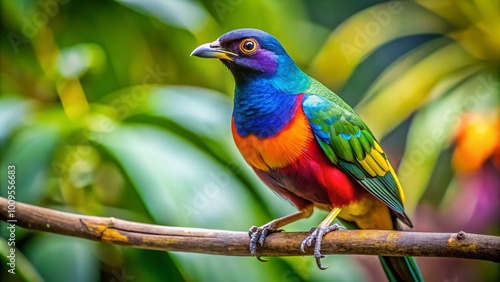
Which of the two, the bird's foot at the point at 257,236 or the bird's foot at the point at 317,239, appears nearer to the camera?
the bird's foot at the point at 317,239

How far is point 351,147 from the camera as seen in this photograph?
1.95 meters

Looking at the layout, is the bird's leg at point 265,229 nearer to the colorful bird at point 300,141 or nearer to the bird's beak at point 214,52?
the colorful bird at point 300,141

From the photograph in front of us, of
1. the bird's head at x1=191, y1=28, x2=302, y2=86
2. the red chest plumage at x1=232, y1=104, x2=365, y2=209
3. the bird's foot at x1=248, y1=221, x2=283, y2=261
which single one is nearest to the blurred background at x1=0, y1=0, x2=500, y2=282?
the bird's foot at x1=248, y1=221, x2=283, y2=261

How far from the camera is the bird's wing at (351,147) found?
1901 mm

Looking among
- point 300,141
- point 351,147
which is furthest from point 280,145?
point 351,147

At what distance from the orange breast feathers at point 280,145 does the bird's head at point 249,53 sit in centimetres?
14

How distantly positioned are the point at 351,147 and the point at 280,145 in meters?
0.24

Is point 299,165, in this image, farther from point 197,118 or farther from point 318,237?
point 197,118

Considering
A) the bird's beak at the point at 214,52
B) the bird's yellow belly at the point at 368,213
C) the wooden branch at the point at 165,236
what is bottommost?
the wooden branch at the point at 165,236

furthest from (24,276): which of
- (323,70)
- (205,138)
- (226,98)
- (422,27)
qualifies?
(422,27)

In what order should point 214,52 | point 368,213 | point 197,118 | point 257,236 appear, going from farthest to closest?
point 197,118 → point 368,213 → point 257,236 → point 214,52

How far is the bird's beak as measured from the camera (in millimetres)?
1781

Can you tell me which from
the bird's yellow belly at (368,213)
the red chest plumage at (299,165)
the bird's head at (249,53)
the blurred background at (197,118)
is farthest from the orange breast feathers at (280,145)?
the blurred background at (197,118)

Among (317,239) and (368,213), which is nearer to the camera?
(317,239)
